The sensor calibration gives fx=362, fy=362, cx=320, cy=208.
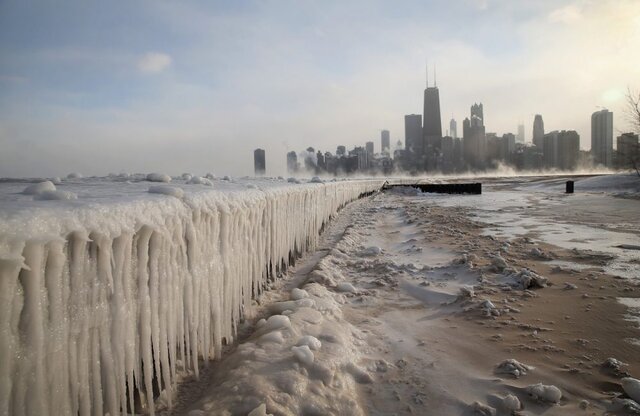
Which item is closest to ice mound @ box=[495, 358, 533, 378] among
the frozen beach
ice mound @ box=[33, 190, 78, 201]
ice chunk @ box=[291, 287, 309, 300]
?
the frozen beach

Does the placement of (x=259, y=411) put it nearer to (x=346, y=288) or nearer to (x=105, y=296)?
(x=105, y=296)

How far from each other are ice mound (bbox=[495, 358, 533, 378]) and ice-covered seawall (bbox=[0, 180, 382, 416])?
6.92 ft

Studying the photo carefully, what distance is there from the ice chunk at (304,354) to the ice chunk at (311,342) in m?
0.13

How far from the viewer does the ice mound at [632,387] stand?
7.21ft

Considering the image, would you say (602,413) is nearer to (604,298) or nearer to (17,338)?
(604,298)

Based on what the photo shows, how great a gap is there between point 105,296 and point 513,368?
266 centimetres

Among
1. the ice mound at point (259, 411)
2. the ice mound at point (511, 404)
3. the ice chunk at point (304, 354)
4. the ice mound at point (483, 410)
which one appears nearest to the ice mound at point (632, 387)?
the ice mound at point (511, 404)

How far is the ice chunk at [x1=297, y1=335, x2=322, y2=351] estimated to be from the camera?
2.77 m

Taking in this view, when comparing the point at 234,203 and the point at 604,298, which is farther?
the point at 604,298

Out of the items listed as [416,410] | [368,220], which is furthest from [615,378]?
[368,220]

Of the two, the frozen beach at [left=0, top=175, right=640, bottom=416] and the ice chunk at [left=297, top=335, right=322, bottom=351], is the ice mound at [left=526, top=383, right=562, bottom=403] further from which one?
the ice chunk at [left=297, top=335, right=322, bottom=351]

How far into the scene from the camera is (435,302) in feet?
13.2

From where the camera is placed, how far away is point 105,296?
1.75 metres

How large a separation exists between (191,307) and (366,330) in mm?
1634
